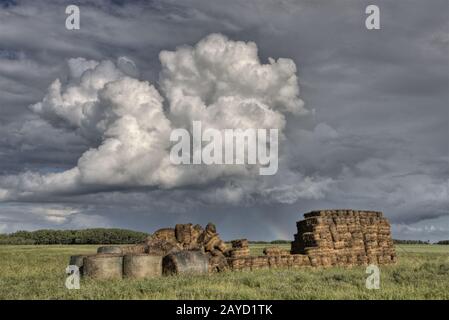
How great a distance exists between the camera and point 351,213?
37.0m

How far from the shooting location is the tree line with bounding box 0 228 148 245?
392ft

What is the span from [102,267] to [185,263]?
3.68 m

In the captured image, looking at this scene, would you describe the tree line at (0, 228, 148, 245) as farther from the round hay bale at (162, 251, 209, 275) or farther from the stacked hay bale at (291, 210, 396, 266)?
the round hay bale at (162, 251, 209, 275)

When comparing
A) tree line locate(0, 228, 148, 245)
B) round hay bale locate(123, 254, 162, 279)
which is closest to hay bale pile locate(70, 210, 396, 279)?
round hay bale locate(123, 254, 162, 279)

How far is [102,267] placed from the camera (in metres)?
23.5

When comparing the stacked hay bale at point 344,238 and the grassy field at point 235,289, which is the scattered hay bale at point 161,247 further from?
the stacked hay bale at point 344,238

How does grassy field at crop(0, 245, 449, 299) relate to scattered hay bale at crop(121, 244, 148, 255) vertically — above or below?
below

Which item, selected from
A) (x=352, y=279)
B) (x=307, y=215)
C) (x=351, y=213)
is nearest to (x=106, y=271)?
(x=352, y=279)

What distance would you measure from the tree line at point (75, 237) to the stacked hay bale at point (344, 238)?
275 feet

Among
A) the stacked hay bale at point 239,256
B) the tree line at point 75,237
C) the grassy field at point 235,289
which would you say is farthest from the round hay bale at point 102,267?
the tree line at point 75,237

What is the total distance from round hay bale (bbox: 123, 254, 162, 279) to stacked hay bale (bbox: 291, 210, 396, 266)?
1174cm
